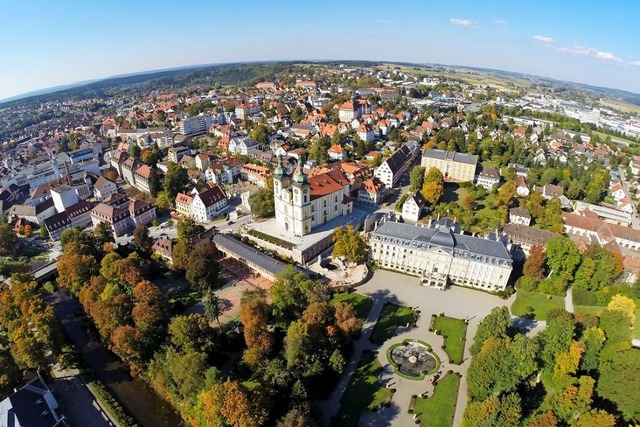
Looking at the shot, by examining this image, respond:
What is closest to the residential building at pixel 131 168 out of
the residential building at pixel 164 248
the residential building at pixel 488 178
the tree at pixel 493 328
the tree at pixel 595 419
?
the residential building at pixel 164 248

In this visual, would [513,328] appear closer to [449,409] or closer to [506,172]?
[449,409]

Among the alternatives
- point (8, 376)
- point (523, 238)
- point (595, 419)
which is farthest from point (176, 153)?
point (595, 419)

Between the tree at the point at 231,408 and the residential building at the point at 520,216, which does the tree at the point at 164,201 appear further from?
the residential building at the point at 520,216

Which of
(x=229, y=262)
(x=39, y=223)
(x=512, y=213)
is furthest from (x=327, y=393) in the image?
(x=39, y=223)

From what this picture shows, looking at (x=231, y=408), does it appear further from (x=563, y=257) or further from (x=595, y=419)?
(x=563, y=257)

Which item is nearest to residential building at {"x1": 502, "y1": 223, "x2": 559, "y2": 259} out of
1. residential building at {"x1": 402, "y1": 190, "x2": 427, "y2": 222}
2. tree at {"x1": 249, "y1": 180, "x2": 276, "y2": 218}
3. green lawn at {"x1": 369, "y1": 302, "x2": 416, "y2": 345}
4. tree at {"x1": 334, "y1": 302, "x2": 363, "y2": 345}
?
residential building at {"x1": 402, "y1": 190, "x2": 427, "y2": 222}

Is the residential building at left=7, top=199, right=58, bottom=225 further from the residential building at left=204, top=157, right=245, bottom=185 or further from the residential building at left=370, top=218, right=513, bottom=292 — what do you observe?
the residential building at left=370, top=218, right=513, bottom=292
